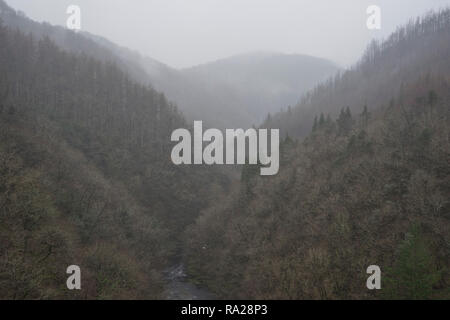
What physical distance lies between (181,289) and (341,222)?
26.9 m

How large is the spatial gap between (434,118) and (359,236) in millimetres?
27276

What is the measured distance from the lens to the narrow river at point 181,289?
41469 mm

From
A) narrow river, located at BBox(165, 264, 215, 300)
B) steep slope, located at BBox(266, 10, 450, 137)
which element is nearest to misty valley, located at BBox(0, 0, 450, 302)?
narrow river, located at BBox(165, 264, 215, 300)

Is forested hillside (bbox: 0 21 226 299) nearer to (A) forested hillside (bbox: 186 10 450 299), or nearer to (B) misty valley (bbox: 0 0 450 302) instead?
(B) misty valley (bbox: 0 0 450 302)

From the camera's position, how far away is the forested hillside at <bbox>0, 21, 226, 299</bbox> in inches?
1102

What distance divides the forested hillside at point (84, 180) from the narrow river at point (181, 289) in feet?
9.43

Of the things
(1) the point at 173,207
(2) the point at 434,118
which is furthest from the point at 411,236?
(1) the point at 173,207

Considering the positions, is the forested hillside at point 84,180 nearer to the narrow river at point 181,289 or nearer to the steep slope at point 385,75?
the narrow river at point 181,289

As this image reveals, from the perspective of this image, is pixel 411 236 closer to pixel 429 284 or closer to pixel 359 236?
pixel 429 284

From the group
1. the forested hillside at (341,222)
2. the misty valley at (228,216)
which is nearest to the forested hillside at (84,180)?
the misty valley at (228,216)

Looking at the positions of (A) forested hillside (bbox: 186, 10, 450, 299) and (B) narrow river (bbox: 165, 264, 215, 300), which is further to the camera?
Result: (B) narrow river (bbox: 165, 264, 215, 300)

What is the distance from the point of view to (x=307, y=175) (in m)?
51.2

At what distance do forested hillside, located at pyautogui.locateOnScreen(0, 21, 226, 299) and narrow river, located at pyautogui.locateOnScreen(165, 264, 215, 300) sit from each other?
2875 millimetres

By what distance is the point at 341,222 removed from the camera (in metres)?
34.7
